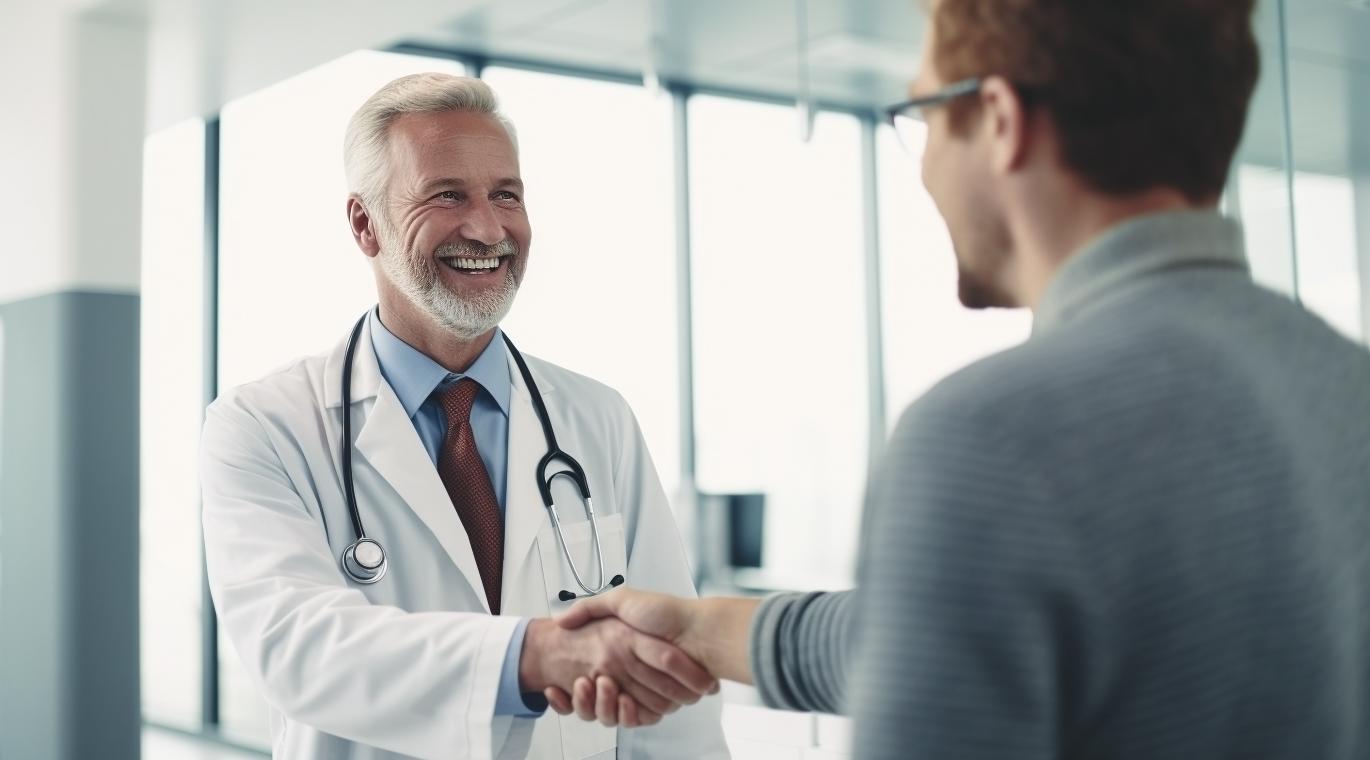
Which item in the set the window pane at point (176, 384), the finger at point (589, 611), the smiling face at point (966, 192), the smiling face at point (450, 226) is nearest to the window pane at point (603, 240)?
the window pane at point (176, 384)

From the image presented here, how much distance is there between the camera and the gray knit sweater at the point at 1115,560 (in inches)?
24.6

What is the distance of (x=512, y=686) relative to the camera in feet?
4.38

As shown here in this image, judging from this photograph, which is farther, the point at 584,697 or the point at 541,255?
the point at 541,255

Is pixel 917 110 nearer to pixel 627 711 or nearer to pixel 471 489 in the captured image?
pixel 627 711

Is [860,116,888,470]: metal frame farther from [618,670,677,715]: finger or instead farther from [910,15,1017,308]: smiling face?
[910,15,1017,308]: smiling face

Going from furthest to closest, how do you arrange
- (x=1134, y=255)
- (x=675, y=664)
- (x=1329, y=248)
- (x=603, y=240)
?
(x=603, y=240), (x=1329, y=248), (x=675, y=664), (x=1134, y=255)

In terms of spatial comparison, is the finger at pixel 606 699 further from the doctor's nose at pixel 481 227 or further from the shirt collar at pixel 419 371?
the doctor's nose at pixel 481 227

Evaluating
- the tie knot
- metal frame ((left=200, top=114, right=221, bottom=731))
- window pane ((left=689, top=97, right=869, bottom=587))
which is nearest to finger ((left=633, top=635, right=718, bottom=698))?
the tie knot

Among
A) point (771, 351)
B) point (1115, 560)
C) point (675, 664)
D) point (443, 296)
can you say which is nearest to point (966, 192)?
point (1115, 560)

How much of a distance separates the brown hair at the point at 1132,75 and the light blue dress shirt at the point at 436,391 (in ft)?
3.55

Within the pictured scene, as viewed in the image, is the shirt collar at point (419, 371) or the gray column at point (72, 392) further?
the gray column at point (72, 392)

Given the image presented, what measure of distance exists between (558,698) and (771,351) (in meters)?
3.77

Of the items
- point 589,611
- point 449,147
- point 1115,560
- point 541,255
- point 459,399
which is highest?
point 541,255

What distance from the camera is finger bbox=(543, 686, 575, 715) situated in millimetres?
1358
